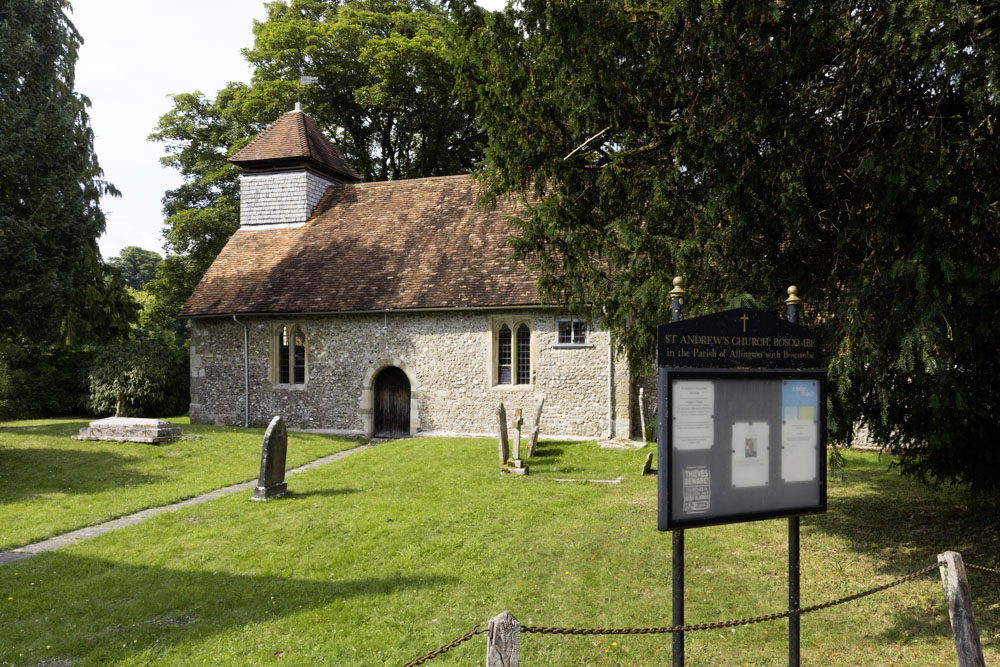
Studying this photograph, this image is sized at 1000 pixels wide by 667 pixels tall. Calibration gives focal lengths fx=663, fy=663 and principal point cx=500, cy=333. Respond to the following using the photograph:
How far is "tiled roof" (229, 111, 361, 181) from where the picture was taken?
21.7 m

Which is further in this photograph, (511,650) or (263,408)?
(263,408)

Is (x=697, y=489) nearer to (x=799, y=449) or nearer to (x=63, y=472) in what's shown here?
(x=799, y=449)

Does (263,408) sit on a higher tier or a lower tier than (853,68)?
lower

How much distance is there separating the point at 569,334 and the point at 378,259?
6365mm

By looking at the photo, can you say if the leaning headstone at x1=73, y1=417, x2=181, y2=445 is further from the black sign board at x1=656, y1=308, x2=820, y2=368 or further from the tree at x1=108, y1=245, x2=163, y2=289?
the tree at x1=108, y1=245, x2=163, y2=289

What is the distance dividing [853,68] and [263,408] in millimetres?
17769

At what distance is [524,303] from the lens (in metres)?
16.8

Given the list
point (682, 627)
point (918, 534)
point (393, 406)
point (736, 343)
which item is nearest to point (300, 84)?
point (393, 406)

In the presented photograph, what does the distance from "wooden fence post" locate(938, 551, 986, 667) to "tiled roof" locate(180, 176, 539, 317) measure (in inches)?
518

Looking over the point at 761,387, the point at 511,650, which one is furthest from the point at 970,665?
the point at 511,650

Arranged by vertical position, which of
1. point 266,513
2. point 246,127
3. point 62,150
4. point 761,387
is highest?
point 246,127

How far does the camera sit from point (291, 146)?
71.5 ft

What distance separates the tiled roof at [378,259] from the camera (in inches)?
714

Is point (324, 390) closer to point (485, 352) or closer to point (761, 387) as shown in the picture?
point (485, 352)
